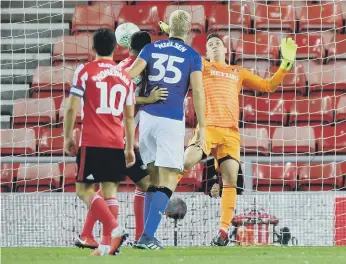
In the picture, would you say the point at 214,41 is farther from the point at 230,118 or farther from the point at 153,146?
the point at 153,146

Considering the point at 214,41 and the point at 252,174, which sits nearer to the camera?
the point at 214,41

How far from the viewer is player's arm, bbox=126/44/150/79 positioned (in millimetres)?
8211

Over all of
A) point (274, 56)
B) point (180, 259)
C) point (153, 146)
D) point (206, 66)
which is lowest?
point (180, 259)

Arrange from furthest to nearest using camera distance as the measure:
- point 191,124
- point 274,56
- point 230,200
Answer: point 274,56
point 191,124
point 230,200

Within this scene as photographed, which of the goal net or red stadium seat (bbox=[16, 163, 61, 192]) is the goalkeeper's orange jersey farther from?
red stadium seat (bbox=[16, 163, 61, 192])

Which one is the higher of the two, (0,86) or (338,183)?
(0,86)

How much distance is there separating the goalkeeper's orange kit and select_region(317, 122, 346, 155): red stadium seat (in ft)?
10.1

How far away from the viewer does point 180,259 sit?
23.4 ft

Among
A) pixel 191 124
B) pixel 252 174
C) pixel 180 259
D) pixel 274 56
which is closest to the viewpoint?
pixel 180 259

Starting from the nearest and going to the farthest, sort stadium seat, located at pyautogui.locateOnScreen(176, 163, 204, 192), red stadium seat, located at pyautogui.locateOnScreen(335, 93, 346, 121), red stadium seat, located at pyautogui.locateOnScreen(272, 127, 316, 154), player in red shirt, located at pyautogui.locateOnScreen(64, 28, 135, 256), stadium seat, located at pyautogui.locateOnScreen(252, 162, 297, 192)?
player in red shirt, located at pyautogui.locateOnScreen(64, 28, 135, 256)
stadium seat, located at pyautogui.locateOnScreen(176, 163, 204, 192)
stadium seat, located at pyautogui.locateOnScreen(252, 162, 297, 192)
red stadium seat, located at pyautogui.locateOnScreen(272, 127, 316, 154)
red stadium seat, located at pyautogui.locateOnScreen(335, 93, 346, 121)

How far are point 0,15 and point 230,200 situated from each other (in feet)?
21.8

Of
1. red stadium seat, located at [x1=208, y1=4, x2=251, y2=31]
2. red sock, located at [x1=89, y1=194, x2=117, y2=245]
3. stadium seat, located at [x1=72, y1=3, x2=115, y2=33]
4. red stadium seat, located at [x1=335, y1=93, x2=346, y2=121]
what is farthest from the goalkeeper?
stadium seat, located at [x1=72, y1=3, x2=115, y2=33]

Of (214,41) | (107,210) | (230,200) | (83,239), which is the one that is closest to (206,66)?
(214,41)

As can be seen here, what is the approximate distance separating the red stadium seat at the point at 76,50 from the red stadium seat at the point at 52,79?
25 cm
